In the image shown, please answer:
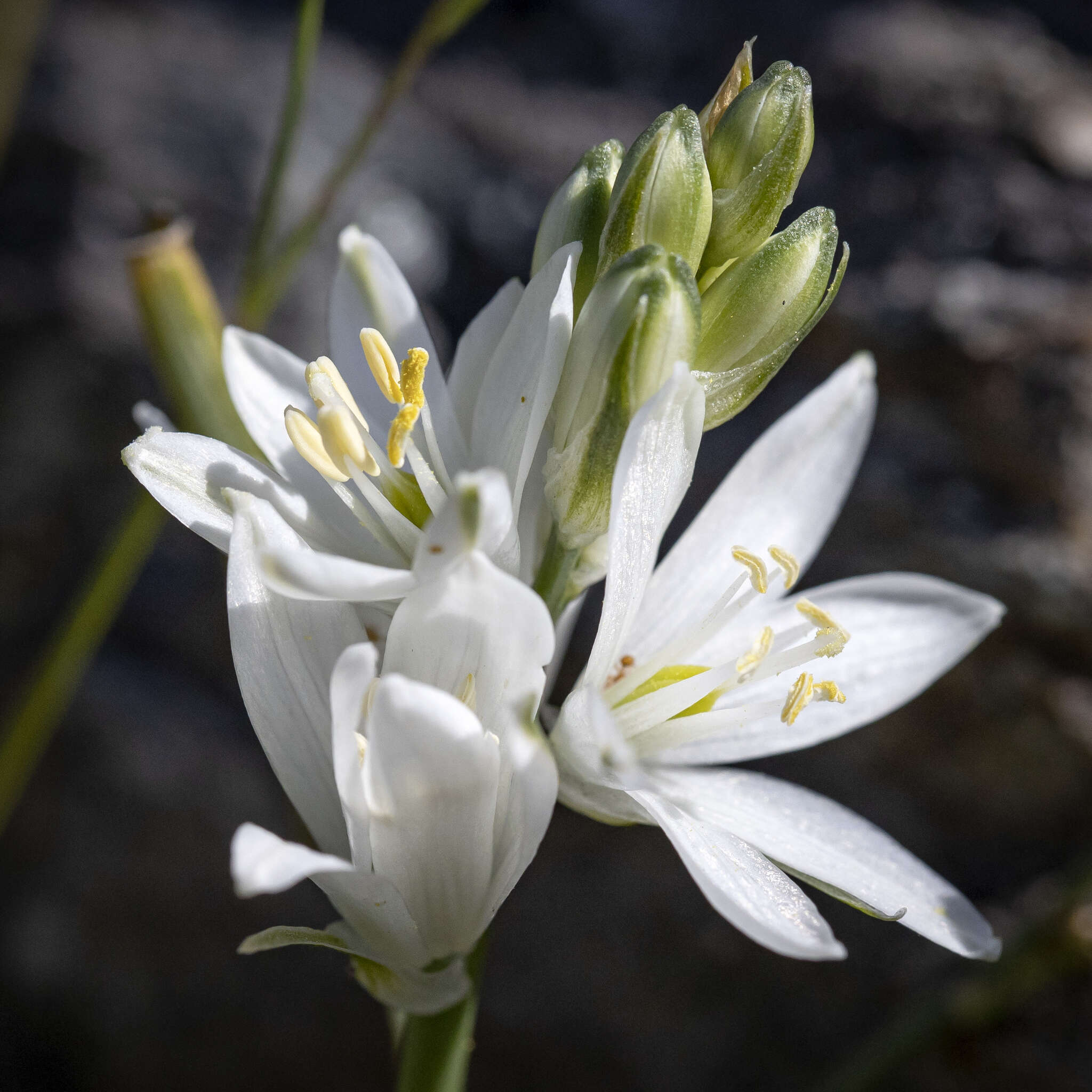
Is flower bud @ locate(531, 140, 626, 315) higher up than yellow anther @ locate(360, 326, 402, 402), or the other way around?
flower bud @ locate(531, 140, 626, 315)

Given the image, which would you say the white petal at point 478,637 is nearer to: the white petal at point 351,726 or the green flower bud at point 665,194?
the white petal at point 351,726

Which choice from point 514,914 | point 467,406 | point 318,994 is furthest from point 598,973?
point 467,406

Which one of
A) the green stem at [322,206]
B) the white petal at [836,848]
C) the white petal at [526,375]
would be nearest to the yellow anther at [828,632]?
the white petal at [836,848]

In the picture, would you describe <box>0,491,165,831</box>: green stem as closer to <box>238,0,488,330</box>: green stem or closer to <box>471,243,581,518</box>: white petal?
<box>238,0,488,330</box>: green stem

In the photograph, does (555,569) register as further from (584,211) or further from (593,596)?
(593,596)

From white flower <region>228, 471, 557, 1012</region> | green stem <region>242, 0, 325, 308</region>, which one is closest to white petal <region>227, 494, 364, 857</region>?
white flower <region>228, 471, 557, 1012</region>

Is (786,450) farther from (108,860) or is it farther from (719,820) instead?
(108,860)
